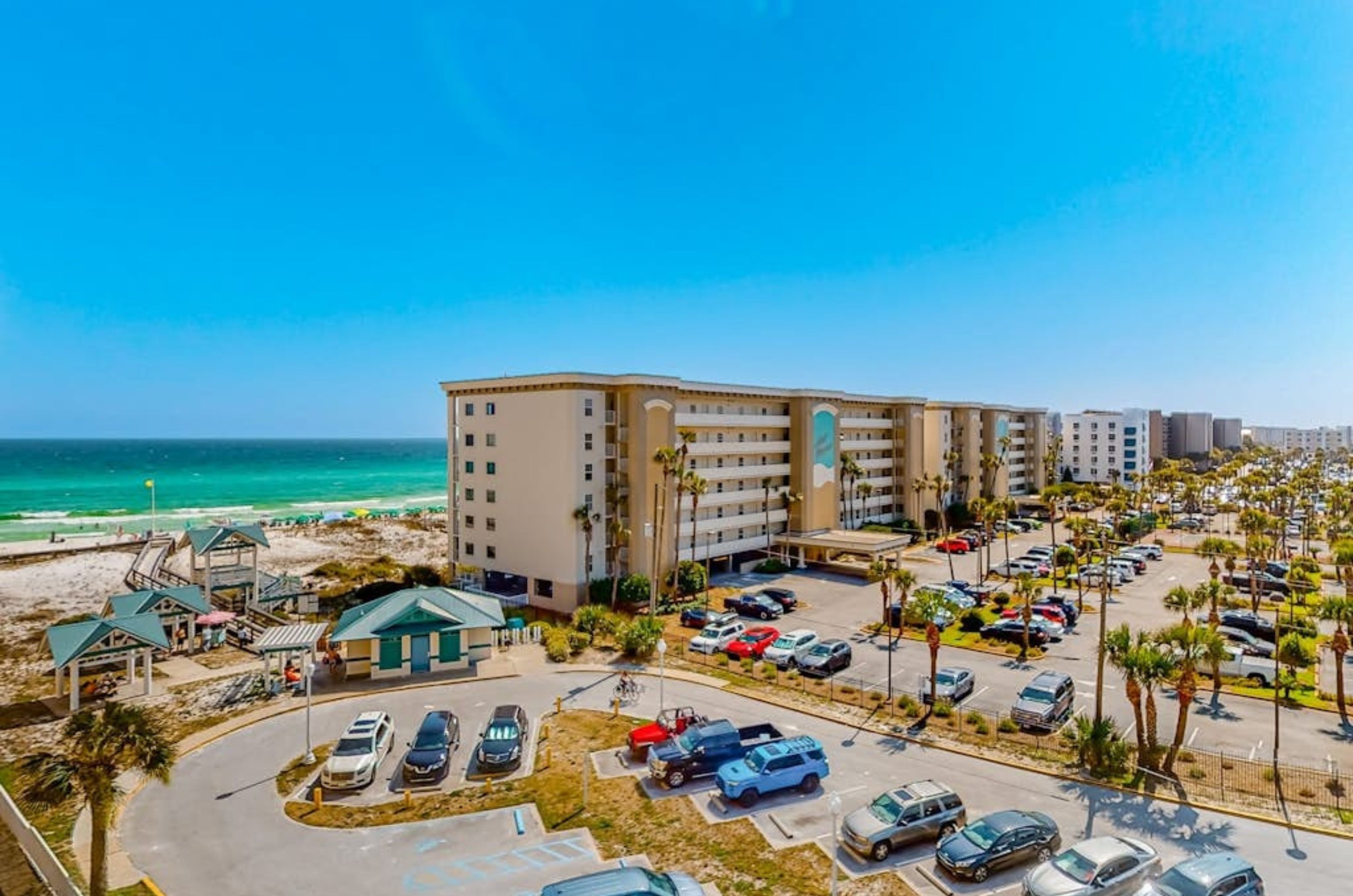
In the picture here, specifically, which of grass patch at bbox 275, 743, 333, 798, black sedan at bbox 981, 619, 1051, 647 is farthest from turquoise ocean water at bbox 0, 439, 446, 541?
black sedan at bbox 981, 619, 1051, 647

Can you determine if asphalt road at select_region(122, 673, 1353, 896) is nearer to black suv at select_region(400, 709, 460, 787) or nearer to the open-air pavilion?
black suv at select_region(400, 709, 460, 787)

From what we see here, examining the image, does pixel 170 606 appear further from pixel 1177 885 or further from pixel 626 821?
pixel 1177 885

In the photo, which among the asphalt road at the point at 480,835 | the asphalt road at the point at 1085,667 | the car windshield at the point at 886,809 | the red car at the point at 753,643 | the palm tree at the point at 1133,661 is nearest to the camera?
the asphalt road at the point at 480,835

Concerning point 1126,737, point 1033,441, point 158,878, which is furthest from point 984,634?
point 1033,441

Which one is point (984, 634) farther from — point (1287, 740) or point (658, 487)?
point (658, 487)

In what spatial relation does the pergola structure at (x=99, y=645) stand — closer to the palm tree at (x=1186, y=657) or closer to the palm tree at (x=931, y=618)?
the palm tree at (x=931, y=618)

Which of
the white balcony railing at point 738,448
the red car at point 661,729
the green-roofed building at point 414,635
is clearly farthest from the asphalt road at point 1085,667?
the green-roofed building at point 414,635
